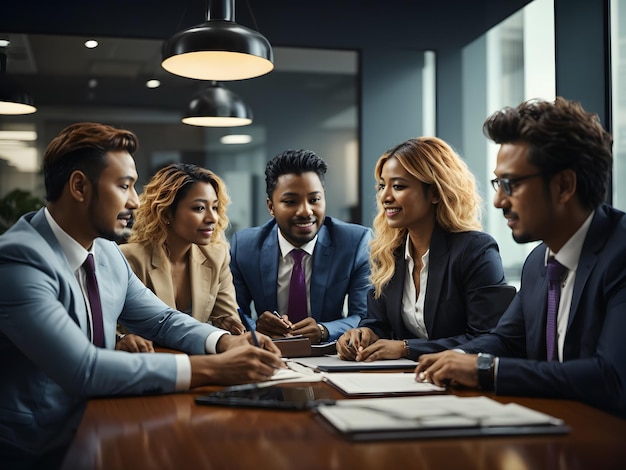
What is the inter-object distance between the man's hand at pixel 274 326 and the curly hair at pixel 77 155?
1140mm

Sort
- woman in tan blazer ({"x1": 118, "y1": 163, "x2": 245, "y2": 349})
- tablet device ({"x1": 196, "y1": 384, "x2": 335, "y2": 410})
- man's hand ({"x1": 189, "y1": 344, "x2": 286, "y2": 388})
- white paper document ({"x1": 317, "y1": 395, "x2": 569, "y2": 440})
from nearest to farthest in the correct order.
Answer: white paper document ({"x1": 317, "y1": 395, "x2": 569, "y2": 440}) → tablet device ({"x1": 196, "y1": 384, "x2": 335, "y2": 410}) → man's hand ({"x1": 189, "y1": 344, "x2": 286, "y2": 388}) → woman in tan blazer ({"x1": 118, "y1": 163, "x2": 245, "y2": 349})

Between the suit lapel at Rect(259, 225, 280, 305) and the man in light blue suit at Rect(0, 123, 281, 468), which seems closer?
the man in light blue suit at Rect(0, 123, 281, 468)

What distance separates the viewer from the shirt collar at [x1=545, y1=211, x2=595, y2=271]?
7.54ft

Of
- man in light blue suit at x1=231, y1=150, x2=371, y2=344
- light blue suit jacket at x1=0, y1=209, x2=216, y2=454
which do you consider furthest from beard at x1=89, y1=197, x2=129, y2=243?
man in light blue suit at x1=231, y1=150, x2=371, y2=344

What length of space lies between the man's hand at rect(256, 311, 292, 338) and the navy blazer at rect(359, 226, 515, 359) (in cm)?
35

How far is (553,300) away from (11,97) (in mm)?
4609

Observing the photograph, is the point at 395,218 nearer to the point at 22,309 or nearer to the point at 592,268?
the point at 592,268

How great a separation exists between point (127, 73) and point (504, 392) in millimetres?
4690

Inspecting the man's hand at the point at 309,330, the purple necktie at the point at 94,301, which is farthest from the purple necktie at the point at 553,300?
the purple necktie at the point at 94,301

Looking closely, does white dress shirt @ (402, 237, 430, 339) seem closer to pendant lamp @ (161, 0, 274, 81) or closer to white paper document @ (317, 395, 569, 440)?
pendant lamp @ (161, 0, 274, 81)

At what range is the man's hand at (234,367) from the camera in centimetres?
208

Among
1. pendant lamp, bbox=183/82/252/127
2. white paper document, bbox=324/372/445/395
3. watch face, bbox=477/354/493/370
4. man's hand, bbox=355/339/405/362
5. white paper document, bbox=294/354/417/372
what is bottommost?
white paper document, bbox=294/354/417/372

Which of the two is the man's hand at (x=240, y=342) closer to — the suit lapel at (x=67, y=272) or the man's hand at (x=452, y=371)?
the suit lapel at (x=67, y=272)

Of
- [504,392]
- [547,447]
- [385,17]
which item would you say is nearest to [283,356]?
[504,392]
